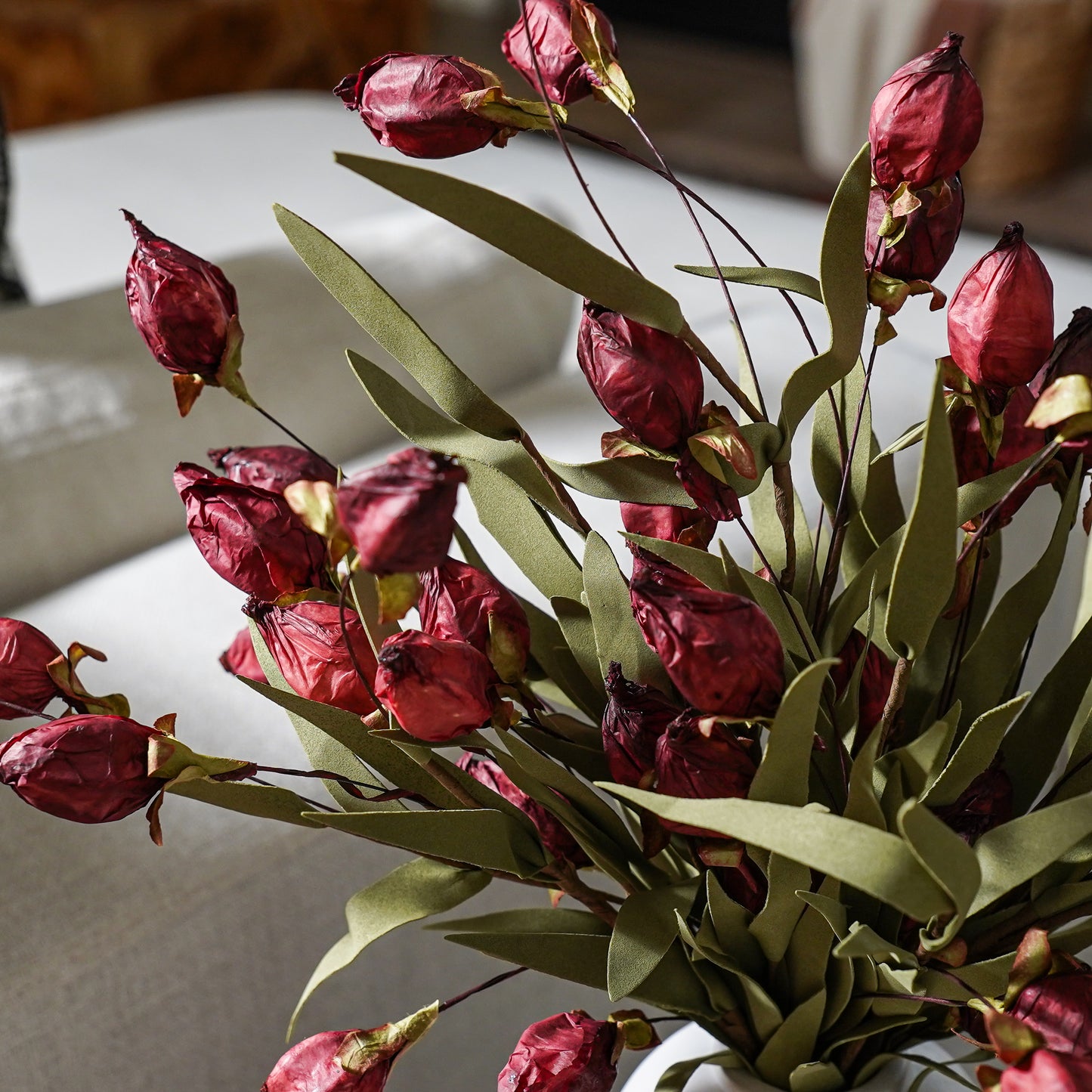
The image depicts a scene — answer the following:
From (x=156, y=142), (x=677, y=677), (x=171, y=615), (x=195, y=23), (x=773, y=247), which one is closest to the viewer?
(x=677, y=677)

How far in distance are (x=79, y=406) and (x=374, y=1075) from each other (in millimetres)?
489

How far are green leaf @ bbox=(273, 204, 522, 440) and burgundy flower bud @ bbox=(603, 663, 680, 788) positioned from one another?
69mm

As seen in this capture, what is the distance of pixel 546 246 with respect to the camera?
0.83 feet

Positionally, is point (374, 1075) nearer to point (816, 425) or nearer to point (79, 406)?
point (816, 425)

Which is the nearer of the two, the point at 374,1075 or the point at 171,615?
the point at 374,1075

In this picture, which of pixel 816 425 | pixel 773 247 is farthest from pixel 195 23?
pixel 816 425

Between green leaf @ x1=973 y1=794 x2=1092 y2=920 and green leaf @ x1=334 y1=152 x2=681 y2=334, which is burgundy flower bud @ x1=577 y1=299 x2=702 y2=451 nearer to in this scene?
green leaf @ x1=334 y1=152 x2=681 y2=334

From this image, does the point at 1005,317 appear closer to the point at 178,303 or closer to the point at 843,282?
the point at 843,282

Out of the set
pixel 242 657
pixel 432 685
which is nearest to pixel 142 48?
pixel 242 657

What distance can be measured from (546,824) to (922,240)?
172mm

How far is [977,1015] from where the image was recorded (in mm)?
315

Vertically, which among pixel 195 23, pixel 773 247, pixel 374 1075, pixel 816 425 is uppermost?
pixel 816 425

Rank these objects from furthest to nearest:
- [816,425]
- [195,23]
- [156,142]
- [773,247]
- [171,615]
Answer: [195,23] → [156,142] → [773,247] → [171,615] → [816,425]

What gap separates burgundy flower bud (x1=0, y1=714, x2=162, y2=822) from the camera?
0.27 metres
